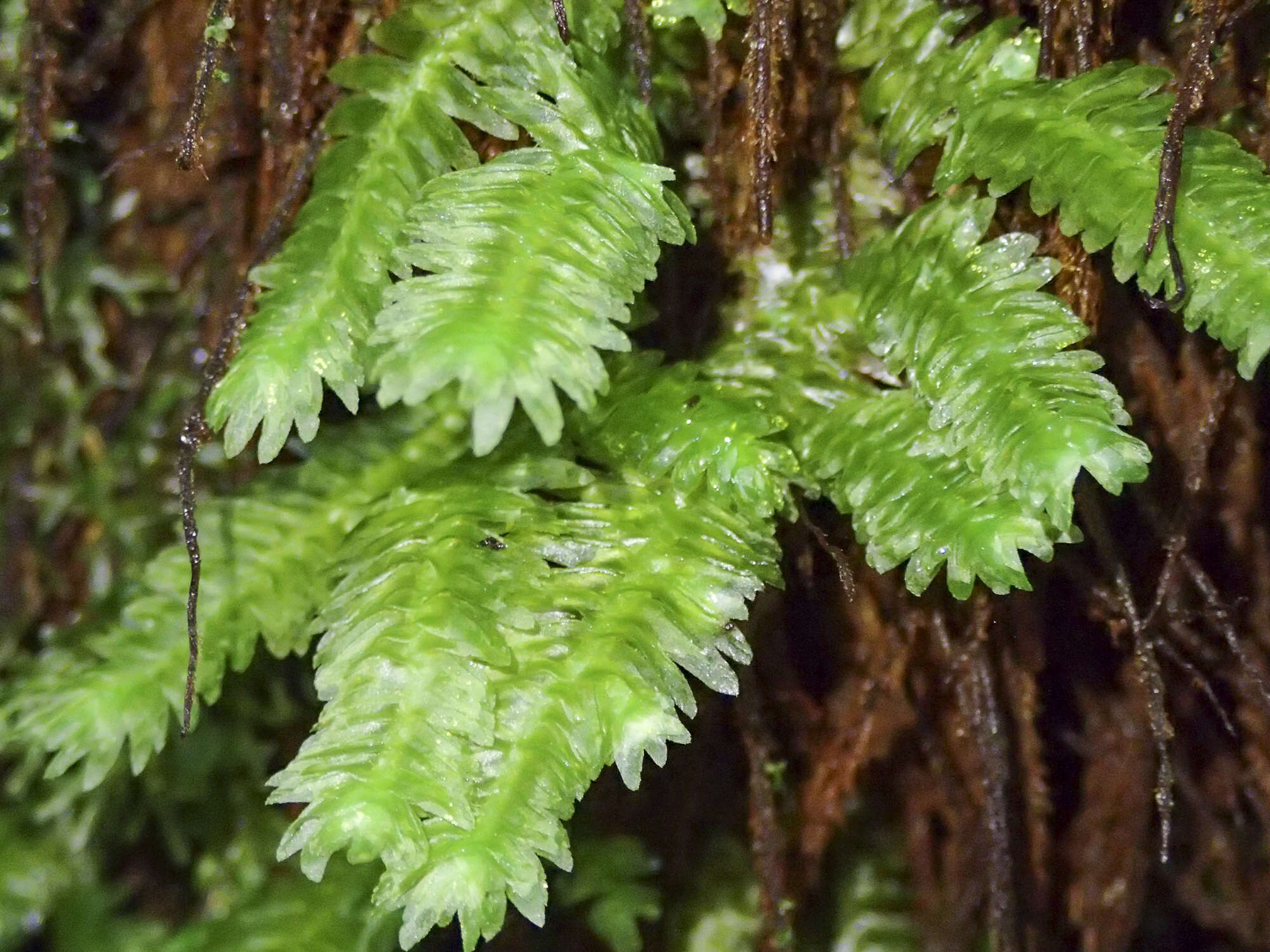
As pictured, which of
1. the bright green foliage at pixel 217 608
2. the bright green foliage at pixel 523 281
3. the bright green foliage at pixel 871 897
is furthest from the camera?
the bright green foliage at pixel 871 897

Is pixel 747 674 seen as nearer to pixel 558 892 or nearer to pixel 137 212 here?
pixel 558 892

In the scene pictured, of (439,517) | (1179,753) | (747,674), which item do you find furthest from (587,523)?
(1179,753)

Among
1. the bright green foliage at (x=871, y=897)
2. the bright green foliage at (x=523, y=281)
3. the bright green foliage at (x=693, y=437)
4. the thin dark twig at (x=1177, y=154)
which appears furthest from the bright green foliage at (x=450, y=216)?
the bright green foliage at (x=871, y=897)

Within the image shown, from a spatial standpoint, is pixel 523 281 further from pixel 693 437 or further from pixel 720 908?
pixel 720 908

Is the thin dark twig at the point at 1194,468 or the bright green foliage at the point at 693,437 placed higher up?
the thin dark twig at the point at 1194,468

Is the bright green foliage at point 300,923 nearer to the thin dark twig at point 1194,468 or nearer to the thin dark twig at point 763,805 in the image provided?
the thin dark twig at point 763,805

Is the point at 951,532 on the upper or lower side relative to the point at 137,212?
lower

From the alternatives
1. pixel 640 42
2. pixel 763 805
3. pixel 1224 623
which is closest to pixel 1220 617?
pixel 1224 623

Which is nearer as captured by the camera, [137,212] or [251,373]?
[251,373]
